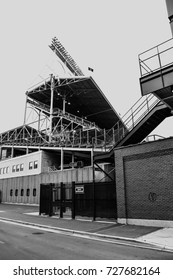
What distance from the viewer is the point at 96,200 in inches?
600

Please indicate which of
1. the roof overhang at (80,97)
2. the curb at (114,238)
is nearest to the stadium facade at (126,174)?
the curb at (114,238)

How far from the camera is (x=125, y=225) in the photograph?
12625 mm

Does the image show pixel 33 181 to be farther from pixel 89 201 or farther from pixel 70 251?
pixel 70 251

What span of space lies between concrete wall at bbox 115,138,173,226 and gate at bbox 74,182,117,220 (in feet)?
3.21

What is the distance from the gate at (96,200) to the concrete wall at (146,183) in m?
→ 0.98

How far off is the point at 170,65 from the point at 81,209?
11.9 meters

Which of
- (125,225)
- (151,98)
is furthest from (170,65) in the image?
(125,225)

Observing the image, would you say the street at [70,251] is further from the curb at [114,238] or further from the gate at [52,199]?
the gate at [52,199]

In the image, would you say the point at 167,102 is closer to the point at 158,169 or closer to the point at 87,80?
the point at 158,169

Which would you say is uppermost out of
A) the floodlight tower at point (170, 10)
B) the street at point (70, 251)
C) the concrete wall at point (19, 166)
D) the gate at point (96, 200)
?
the floodlight tower at point (170, 10)

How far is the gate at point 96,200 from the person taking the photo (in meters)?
14.6

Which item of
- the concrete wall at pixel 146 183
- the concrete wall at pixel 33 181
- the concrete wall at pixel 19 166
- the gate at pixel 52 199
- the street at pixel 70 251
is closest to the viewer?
the street at pixel 70 251

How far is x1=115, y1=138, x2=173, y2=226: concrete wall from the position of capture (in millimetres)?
11867
